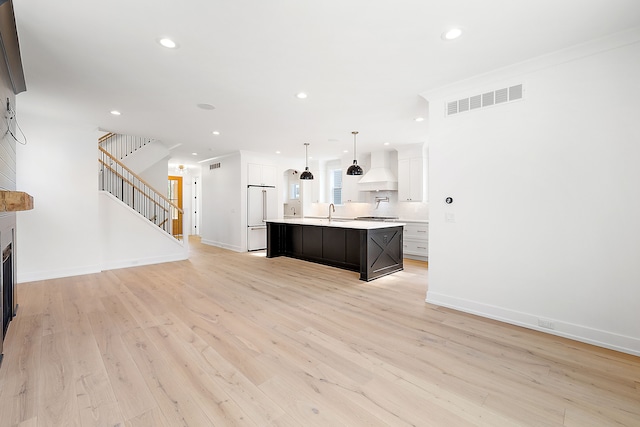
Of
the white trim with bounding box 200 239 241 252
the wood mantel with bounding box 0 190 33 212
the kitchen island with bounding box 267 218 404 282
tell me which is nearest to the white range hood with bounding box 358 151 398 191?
the kitchen island with bounding box 267 218 404 282

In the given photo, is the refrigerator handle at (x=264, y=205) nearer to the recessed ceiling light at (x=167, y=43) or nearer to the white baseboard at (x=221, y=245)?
the white baseboard at (x=221, y=245)

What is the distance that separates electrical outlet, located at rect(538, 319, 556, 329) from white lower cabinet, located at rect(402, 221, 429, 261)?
3553mm

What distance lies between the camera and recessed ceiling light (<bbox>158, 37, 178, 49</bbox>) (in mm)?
2547

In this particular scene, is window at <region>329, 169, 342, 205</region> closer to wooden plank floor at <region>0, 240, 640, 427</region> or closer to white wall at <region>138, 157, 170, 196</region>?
white wall at <region>138, 157, 170, 196</region>

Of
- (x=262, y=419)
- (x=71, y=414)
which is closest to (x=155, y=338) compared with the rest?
(x=71, y=414)

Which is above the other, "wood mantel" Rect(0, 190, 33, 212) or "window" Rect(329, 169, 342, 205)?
"window" Rect(329, 169, 342, 205)

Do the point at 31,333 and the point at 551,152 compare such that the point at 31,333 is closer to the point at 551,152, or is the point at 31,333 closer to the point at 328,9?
the point at 328,9

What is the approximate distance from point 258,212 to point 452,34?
21.3 ft

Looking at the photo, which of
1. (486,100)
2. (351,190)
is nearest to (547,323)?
(486,100)

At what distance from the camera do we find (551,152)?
2.84 metres

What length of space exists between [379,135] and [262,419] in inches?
214

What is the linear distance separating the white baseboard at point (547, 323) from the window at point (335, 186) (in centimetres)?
615

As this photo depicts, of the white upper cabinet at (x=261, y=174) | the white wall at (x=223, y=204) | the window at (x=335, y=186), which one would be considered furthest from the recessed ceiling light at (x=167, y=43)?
the window at (x=335, y=186)

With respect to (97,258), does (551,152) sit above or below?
above
